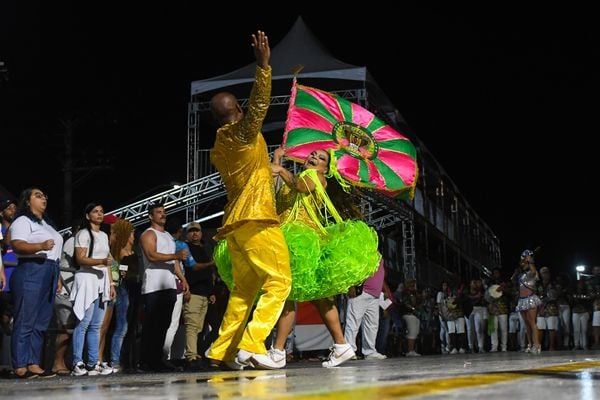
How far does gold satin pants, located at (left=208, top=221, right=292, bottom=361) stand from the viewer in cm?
482

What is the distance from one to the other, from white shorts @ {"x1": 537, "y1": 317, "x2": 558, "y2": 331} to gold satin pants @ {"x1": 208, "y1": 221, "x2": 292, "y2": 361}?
9.85m

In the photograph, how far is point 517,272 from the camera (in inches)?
419

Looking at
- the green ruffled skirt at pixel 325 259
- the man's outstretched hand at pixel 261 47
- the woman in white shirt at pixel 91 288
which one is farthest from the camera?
the woman in white shirt at pixel 91 288

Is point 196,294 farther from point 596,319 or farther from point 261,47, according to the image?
point 596,319

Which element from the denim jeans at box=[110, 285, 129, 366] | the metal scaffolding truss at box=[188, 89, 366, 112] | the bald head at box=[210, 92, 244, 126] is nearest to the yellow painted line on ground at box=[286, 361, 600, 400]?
the bald head at box=[210, 92, 244, 126]

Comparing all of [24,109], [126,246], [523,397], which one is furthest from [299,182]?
[24,109]

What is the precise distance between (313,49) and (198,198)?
15.4 ft

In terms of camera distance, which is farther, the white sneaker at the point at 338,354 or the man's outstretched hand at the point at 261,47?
the white sneaker at the point at 338,354

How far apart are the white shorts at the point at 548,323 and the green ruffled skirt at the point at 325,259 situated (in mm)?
9044

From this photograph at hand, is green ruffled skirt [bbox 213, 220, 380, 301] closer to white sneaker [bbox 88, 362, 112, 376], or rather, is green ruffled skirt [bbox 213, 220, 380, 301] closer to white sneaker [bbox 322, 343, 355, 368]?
white sneaker [bbox 322, 343, 355, 368]

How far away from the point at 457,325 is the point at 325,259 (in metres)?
9.43

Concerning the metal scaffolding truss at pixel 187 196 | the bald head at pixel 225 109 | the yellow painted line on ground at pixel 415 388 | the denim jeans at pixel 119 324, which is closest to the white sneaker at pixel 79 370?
the denim jeans at pixel 119 324

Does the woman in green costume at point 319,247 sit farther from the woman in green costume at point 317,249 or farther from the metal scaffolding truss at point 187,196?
the metal scaffolding truss at point 187,196

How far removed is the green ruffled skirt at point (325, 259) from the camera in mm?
5414
